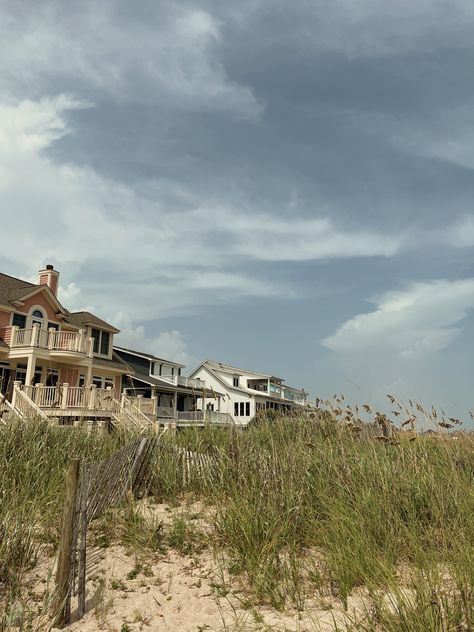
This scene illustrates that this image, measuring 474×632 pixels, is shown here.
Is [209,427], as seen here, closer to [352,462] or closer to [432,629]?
[352,462]

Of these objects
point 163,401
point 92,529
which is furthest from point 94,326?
point 92,529

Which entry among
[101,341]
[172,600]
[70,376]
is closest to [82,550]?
[172,600]

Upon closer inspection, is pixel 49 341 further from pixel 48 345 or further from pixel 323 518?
pixel 323 518

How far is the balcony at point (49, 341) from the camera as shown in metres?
25.1

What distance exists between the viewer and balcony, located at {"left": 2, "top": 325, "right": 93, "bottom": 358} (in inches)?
989

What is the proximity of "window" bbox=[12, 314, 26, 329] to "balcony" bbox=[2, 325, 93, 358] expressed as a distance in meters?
1.00

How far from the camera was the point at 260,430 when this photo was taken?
34.0ft

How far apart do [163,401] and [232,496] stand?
3808 centimetres

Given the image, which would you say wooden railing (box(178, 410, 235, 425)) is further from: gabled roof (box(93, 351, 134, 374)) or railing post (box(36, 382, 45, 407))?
gabled roof (box(93, 351, 134, 374))

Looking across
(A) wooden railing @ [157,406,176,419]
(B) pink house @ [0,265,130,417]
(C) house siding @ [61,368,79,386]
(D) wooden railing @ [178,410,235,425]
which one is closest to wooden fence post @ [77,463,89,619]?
(D) wooden railing @ [178,410,235,425]

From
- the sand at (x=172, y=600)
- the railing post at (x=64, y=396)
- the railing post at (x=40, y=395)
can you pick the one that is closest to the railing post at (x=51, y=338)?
the railing post at (x=64, y=396)

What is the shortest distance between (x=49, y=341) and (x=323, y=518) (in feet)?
75.7

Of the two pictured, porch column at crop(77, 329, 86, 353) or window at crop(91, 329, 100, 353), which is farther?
window at crop(91, 329, 100, 353)

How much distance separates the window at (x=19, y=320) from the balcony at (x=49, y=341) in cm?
100
